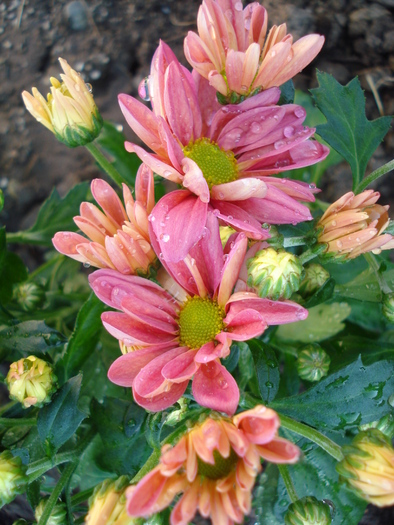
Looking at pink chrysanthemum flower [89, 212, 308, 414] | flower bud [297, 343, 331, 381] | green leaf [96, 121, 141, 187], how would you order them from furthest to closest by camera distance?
green leaf [96, 121, 141, 187] → flower bud [297, 343, 331, 381] → pink chrysanthemum flower [89, 212, 308, 414]

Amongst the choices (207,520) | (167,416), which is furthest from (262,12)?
(207,520)

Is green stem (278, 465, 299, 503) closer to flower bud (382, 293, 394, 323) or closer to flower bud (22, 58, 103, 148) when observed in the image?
flower bud (382, 293, 394, 323)

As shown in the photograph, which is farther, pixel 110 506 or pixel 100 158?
pixel 100 158

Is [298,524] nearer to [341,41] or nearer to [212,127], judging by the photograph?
[212,127]

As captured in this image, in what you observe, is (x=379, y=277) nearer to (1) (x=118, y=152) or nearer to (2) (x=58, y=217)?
(1) (x=118, y=152)

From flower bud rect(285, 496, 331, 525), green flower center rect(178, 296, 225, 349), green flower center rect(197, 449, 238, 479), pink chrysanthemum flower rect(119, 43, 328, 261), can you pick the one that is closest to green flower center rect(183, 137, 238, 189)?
pink chrysanthemum flower rect(119, 43, 328, 261)

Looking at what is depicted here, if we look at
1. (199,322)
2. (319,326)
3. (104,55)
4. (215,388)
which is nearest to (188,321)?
(199,322)
